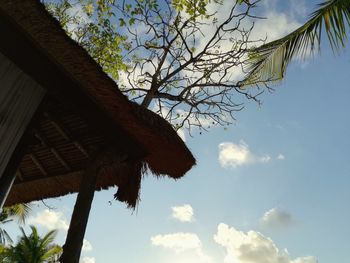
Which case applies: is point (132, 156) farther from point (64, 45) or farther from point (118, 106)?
point (64, 45)

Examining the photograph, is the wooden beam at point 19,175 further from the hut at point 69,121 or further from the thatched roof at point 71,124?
the hut at point 69,121

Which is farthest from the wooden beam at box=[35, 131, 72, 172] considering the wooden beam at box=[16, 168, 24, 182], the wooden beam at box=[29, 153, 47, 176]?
the wooden beam at box=[16, 168, 24, 182]

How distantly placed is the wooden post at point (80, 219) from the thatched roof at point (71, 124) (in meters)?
0.41

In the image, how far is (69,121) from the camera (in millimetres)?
4477

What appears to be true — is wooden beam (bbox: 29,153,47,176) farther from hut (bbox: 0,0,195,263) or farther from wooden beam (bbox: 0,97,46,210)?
wooden beam (bbox: 0,97,46,210)

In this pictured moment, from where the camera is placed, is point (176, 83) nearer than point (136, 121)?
No

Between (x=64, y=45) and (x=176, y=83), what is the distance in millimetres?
5512

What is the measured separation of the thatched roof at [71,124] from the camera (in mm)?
3131

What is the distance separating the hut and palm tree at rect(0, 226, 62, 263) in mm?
20961

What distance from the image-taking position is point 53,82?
3.63m

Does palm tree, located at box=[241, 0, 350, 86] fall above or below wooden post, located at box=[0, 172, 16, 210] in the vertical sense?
above

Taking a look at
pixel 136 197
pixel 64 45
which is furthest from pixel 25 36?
pixel 136 197

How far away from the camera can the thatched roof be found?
10.3ft

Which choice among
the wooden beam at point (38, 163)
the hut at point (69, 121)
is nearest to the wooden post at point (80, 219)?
the hut at point (69, 121)
